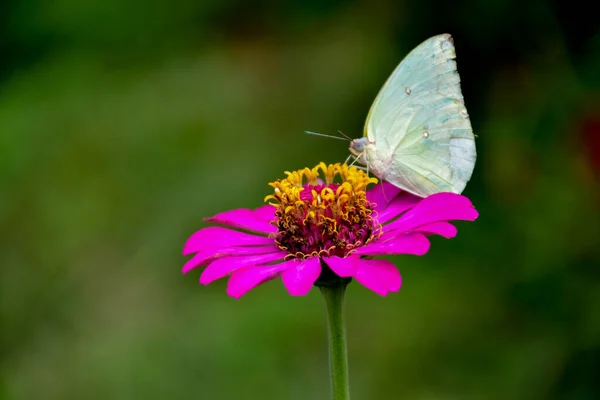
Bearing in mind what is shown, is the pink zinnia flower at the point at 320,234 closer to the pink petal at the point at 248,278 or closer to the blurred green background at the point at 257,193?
the pink petal at the point at 248,278

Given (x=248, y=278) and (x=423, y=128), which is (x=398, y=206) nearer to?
(x=423, y=128)

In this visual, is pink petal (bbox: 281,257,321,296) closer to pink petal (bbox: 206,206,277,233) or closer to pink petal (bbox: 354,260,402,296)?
pink petal (bbox: 354,260,402,296)

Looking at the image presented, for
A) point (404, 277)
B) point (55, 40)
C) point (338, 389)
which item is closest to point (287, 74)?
point (55, 40)

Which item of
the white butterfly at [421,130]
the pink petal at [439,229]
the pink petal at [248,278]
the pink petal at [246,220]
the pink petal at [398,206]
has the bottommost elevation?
the pink petal at [248,278]

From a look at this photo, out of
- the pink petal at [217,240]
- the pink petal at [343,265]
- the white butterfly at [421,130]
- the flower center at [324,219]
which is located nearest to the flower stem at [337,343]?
the pink petal at [343,265]

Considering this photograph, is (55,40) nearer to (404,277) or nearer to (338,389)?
(404,277)

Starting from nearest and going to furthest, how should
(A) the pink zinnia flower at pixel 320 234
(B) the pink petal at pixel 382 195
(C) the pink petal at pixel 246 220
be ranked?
(A) the pink zinnia flower at pixel 320 234 < (C) the pink petal at pixel 246 220 < (B) the pink petal at pixel 382 195

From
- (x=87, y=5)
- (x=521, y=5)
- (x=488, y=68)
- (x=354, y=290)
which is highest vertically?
(x=87, y=5)

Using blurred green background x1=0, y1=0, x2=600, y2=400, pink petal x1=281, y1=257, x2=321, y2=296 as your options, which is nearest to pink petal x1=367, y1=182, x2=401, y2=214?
pink petal x1=281, y1=257, x2=321, y2=296
